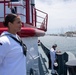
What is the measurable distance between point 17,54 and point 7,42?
0.19 metres

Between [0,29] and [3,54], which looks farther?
[0,29]

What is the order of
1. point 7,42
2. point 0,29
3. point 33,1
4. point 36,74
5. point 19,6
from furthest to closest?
point 33,1 → point 19,6 → point 36,74 → point 0,29 → point 7,42

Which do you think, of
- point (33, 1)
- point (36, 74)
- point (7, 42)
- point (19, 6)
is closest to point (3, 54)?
point (7, 42)

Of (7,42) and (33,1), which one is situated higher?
(33,1)

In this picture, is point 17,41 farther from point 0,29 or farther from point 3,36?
point 0,29

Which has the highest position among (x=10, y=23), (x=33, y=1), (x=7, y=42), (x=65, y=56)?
(x=33, y=1)

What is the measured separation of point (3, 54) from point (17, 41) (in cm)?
25

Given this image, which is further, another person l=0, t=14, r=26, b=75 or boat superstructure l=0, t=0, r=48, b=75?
boat superstructure l=0, t=0, r=48, b=75

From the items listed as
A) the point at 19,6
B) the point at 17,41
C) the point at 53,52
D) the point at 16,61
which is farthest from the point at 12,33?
the point at 53,52

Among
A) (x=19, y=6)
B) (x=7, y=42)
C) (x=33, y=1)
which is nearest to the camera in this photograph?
(x=7, y=42)

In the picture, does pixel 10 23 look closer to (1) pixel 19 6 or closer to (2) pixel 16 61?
(2) pixel 16 61

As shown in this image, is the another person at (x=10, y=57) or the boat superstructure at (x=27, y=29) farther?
the boat superstructure at (x=27, y=29)

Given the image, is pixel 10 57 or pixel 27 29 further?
pixel 27 29

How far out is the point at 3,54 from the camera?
135 inches
